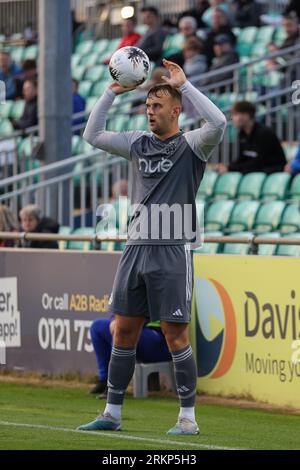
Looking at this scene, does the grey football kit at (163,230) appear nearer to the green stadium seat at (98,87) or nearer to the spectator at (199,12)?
the green stadium seat at (98,87)

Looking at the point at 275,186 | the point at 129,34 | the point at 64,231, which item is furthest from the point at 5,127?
the point at 275,186

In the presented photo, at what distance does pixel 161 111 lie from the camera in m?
8.56

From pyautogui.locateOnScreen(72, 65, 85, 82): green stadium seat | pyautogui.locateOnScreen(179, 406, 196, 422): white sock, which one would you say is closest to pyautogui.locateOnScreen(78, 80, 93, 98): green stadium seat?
pyautogui.locateOnScreen(72, 65, 85, 82): green stadium seat

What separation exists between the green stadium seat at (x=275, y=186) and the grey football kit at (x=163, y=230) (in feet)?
20.5

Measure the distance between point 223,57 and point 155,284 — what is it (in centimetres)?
1061

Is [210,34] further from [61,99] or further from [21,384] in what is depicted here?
[21,384]

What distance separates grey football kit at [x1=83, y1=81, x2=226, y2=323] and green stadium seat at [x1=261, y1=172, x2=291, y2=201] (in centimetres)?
624

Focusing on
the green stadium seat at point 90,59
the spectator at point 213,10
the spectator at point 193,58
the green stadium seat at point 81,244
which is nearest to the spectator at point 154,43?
the spectator at point 213,10

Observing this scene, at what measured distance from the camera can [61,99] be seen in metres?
15.8

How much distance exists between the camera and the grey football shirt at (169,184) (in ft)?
28.0

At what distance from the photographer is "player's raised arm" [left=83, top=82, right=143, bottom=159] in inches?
346

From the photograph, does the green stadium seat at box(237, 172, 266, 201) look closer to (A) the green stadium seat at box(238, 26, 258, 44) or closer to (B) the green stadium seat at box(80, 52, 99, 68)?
(A) the green stadium seat at box(238, 26, 258, 44)
